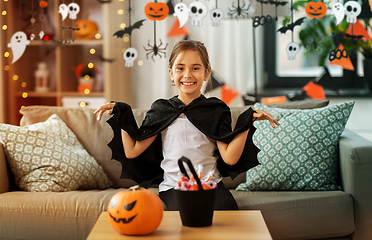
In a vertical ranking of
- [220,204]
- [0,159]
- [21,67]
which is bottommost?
[220,204]

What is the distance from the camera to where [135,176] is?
1604 millimetres

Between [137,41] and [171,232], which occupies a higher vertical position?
[137,41]

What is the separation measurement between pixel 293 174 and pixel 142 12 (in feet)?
5.45

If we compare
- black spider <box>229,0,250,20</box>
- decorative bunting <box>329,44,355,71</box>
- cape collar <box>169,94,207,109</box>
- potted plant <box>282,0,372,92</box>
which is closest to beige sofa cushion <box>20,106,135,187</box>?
cape collar <box>169,94,207,109</box>

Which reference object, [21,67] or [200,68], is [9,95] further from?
[200,68]

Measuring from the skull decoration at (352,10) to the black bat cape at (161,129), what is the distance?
142 cm

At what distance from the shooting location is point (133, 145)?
1.53 m

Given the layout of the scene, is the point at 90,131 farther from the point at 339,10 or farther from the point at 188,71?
the point at 339,10

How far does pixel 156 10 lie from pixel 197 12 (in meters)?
0.28

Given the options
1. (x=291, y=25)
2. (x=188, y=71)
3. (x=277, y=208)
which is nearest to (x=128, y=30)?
(x=291, y=25)

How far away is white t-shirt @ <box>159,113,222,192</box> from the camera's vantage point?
4.96 ft

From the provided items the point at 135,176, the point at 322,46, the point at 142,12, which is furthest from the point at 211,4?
the point at 135,176

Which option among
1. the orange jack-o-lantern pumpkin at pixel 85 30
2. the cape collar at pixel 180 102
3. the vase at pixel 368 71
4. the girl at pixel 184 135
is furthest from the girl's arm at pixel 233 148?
the orange jack-o-lantern pumpkin at pixel 85 30

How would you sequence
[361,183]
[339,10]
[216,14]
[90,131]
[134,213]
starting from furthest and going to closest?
[216,14] < [339,10] < [90,131] < [361,183] < [134,213]
